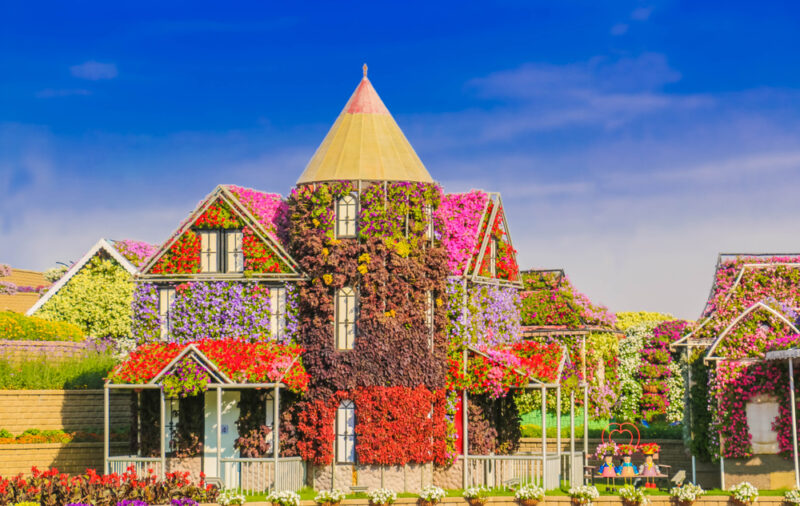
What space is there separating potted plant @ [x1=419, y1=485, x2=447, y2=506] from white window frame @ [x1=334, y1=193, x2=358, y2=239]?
7.54m

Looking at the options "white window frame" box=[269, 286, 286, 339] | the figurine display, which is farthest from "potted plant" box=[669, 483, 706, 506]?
"white window frame" box=[269, 286, 286, 339]

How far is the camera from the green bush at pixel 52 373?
36.5m

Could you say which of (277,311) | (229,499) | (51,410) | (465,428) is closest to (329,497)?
(229,499)

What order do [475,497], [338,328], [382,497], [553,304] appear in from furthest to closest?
[553,304] → [338,328] → [382,497] → [475,497]

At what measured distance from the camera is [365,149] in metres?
33.4

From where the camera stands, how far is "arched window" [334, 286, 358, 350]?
31.8 metres

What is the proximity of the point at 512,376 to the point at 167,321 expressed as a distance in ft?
33.0

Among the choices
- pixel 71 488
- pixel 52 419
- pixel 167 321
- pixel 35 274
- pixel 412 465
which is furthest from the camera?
pixel 35 274

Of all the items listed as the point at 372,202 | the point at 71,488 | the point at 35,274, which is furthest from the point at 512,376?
the point at 35,274

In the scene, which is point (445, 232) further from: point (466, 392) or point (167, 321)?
point (167, 321)

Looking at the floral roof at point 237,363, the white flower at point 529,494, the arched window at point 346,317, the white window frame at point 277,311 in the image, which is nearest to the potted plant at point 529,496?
the white flower at point 529,494

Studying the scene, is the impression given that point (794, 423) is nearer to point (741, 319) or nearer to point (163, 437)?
point (741, 319)

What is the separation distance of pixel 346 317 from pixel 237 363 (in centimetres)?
323

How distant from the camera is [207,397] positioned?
3262 centimetres
